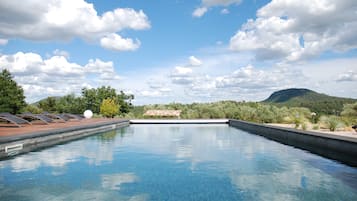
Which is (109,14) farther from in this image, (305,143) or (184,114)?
(184,114)

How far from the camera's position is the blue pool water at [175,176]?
17.3ft

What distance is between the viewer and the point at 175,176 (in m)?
6.79

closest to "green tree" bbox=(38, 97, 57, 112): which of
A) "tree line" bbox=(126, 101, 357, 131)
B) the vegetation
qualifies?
the vegetation

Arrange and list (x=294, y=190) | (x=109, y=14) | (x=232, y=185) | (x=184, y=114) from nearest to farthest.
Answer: (x=294, y=190) → (x=232, y=185) → (x=109, y=14) → (x=184, y=114)

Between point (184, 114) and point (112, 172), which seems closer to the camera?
point (112, 172)

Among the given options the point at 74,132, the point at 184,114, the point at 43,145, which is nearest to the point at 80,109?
the point at 184,114

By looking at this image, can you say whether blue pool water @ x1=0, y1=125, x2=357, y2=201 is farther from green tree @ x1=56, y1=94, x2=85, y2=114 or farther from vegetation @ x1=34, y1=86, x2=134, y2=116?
green tree @ x1=56, y1=94, x2=85, y2=114

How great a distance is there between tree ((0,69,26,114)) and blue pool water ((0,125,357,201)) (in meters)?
20.7

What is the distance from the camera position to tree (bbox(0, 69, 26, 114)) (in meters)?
27.7

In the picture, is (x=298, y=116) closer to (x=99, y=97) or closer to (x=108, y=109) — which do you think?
(x=108, y=109)

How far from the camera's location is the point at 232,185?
5.94 m

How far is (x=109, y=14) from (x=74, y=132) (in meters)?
6.46

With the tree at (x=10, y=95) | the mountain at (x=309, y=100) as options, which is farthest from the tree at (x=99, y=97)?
the mountain at (x=309, y=100)

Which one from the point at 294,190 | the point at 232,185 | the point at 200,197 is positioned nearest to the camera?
the point at 200,197
